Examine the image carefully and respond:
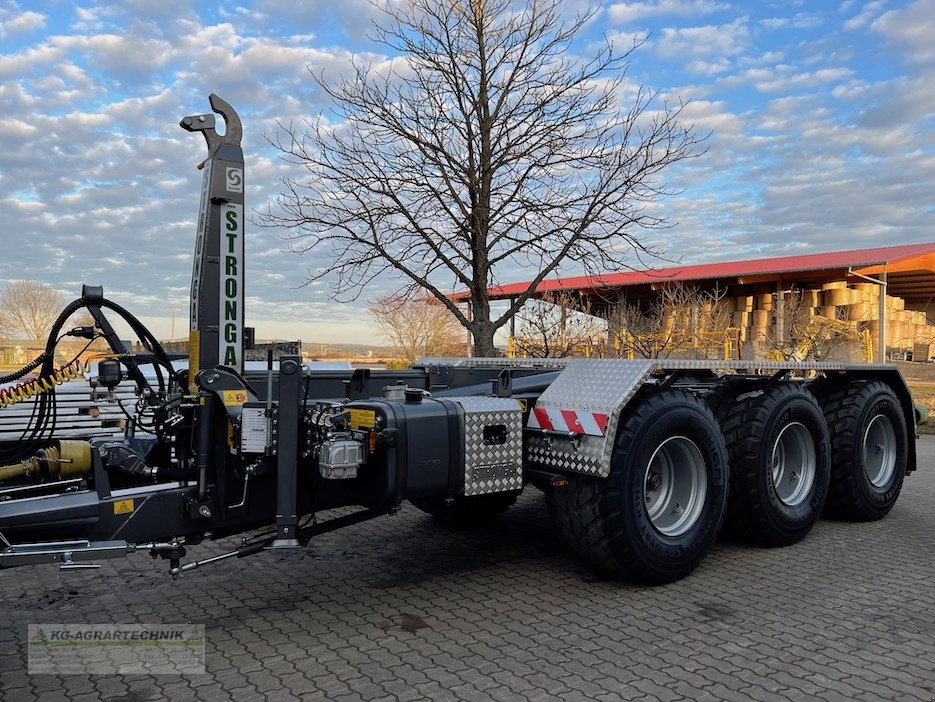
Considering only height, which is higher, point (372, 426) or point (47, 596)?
point (372, 426)

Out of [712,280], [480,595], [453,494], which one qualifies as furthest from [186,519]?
[712,280]

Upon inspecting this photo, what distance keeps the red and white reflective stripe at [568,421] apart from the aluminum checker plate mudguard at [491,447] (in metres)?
0.18

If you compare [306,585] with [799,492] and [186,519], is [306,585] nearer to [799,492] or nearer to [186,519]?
[186,519]

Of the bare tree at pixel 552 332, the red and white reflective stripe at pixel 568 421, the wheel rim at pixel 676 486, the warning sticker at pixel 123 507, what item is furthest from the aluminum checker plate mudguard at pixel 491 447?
the bare tree at pixel 552 332

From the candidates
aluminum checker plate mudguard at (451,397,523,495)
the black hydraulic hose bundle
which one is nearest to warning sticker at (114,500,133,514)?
the black hydraulic hose bundle

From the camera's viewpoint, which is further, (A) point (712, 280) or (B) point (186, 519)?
(A) point (712, 280)

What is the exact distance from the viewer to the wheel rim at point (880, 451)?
24.2ft

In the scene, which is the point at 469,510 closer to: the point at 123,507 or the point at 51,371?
the point at 123,507

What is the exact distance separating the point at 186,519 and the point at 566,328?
42.6 ft

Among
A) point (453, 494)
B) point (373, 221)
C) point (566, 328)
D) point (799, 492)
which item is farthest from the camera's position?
point (566, 328)

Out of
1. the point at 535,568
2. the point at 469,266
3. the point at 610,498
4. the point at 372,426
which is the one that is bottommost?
the point at 535,568

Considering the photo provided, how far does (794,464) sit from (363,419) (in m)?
4.05

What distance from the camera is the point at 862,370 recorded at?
710 cm

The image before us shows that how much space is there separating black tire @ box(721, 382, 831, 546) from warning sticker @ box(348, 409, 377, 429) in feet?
10.1
